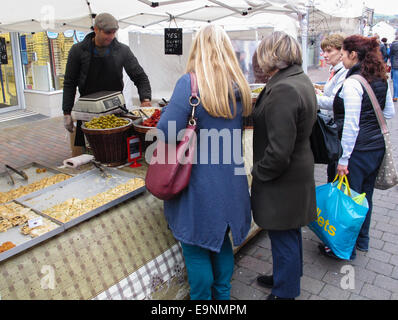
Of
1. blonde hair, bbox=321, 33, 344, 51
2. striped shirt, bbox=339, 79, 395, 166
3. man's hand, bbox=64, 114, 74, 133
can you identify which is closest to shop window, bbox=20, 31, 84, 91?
man's hand, bbox=64, 114, 74, 133

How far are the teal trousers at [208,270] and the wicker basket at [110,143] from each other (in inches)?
42.8

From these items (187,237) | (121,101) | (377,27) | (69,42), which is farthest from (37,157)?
(377,27)

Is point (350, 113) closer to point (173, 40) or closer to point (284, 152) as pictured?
point (284, 152)

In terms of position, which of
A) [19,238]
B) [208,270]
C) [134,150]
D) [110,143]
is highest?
[110,143]

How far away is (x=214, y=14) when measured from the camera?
5941 mm

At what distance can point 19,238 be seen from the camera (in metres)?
1.97

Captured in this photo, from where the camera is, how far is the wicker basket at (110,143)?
2.74m

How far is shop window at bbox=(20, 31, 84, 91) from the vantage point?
9.08m

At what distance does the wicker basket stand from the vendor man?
707 millimetres

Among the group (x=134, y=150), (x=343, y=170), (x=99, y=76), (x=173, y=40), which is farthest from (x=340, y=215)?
(x=173, y=40)

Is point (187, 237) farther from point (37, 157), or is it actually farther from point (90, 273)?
point (37, 157)

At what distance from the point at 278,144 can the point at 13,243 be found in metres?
1.52

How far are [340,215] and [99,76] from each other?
257 centimetres

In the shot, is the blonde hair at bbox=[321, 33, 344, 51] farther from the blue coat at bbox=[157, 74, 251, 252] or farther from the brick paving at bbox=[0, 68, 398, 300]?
the blue coat at bbox=[157, 74, 251, 252]
